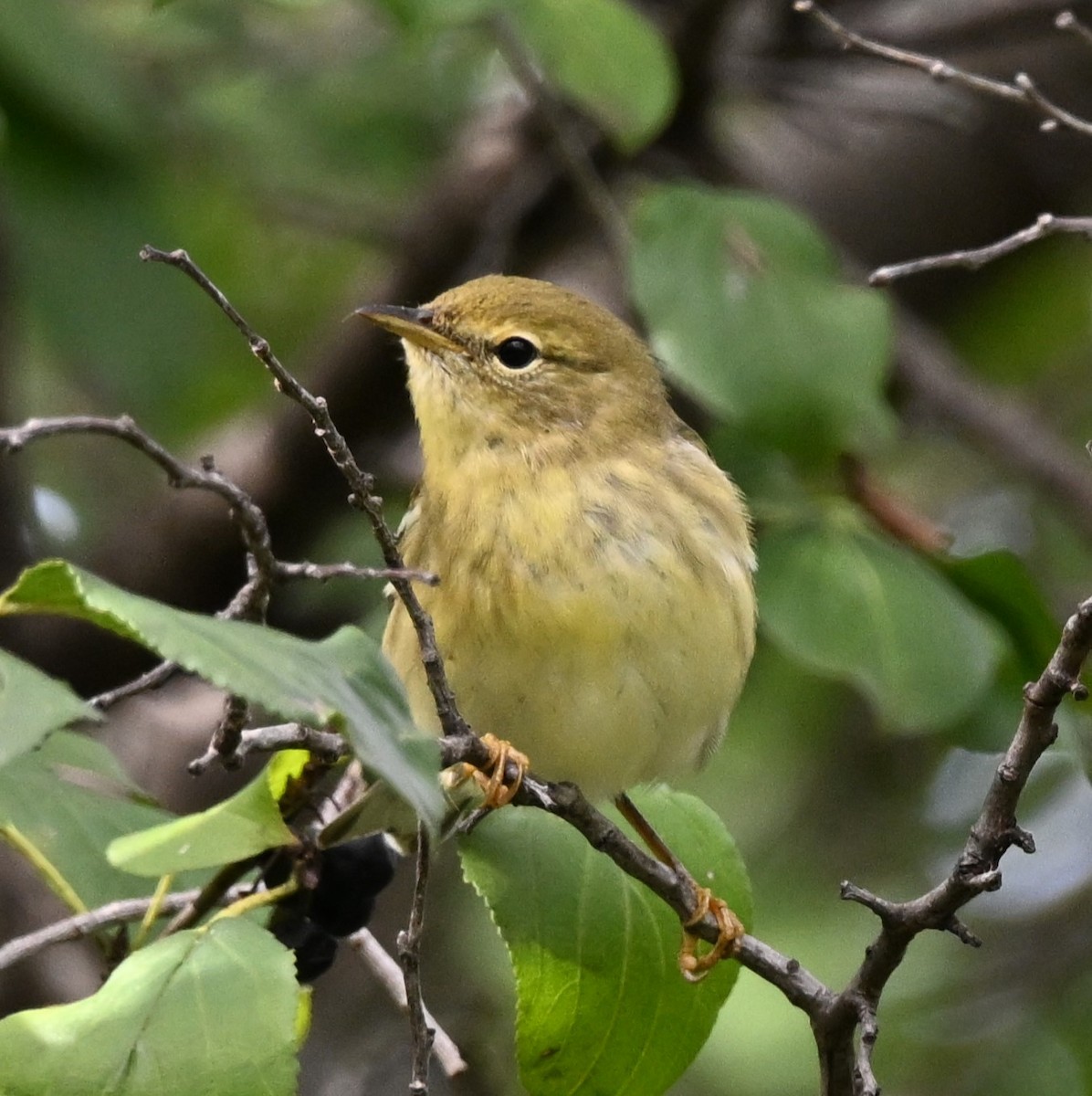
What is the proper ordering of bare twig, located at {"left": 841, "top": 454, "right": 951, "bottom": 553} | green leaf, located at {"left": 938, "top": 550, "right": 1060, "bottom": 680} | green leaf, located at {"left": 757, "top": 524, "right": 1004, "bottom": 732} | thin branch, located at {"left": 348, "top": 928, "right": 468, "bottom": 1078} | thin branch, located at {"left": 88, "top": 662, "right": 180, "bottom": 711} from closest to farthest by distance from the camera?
thin branch, located at {"left": 88, "top": 662, "right": 180, "bottom": 711}, thin branch, located at {"left": 348, "top": 928, "right": 468, "bottom": 1078}, green leaf, located at {"left": 757, "top": 524, "right": 1004, "bottom": 732}, green leaf, located at {"left": 938, "top": 550, "right": 1060, "bottom": 680}, bare twig, located at {"left": 841, "top": 454, "right": 951, "bottom": 553}

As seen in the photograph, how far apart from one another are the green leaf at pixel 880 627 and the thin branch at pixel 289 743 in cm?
145

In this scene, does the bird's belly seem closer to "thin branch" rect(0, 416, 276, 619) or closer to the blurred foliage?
the blurred foliage

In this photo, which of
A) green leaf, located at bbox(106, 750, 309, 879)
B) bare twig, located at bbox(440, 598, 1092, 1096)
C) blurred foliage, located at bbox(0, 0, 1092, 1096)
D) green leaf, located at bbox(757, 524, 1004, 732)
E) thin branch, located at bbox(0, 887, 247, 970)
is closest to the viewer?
green leaf, located at bbox(106, 750, 309, 879)

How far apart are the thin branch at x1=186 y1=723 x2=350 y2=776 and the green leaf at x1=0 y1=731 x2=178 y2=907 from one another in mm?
392

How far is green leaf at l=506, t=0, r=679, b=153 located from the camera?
369 cm

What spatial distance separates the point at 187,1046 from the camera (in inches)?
85.7

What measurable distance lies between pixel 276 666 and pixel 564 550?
150 cm

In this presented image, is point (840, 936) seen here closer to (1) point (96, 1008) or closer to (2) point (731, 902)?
(2) point (731, 902)

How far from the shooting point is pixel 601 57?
372 cm

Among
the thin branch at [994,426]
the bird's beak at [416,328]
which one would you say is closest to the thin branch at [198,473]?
the bird's beak at [416,328]

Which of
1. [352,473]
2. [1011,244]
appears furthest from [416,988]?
[1011,244]

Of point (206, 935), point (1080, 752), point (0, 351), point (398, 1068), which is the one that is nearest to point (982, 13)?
point (1080, 752)

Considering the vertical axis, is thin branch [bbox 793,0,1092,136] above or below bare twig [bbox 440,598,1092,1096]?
above

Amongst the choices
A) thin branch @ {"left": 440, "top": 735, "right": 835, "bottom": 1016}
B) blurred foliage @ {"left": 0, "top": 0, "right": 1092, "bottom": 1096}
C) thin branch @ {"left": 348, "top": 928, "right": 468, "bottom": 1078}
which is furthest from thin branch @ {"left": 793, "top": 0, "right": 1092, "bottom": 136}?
thin branch @ {"left": 348, "top": 928, "right": 468, "bottom": 1078}
